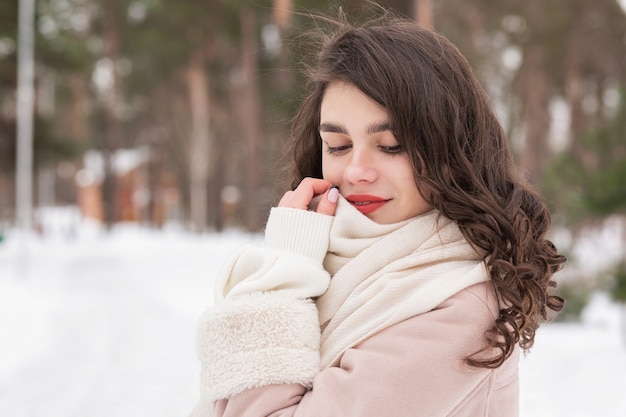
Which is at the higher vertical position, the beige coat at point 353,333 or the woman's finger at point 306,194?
the woman's finger at point 306,194

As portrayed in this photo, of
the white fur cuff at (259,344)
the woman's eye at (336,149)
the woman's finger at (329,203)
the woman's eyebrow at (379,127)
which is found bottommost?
the white fur cuff at (259,344)

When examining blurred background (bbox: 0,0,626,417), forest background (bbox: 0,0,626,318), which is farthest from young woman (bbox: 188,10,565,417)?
forest background (bbox: 0,0,626,318)

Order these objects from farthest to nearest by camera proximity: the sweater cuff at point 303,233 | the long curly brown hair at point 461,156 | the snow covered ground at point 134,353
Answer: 1. the snow covered ground at point 134,353
2. the sweater cuff at point 303,233
3. the long curly brown hair at point 461,156

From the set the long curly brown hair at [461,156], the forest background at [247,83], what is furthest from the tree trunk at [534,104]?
the long curly brown hair at [461,156]

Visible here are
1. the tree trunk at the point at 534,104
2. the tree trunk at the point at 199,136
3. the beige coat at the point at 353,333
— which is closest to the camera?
the beige coat at the point at 353,333

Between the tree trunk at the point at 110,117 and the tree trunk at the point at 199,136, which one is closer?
the tree trunk at the point at 110,117

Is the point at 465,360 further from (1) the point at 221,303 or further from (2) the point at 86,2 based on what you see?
(2) the point at 86,2

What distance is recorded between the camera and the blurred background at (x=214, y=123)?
7.78m

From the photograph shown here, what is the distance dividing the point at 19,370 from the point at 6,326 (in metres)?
2.70

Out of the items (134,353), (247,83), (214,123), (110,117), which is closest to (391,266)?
(134,353)

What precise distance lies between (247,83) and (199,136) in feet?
27.5

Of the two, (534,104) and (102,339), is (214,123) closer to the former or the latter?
(534,104)

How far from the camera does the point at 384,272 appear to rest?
161cm

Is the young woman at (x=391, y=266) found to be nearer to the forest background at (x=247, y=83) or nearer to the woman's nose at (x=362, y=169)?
the woman's nose at (x=362, y=169)
